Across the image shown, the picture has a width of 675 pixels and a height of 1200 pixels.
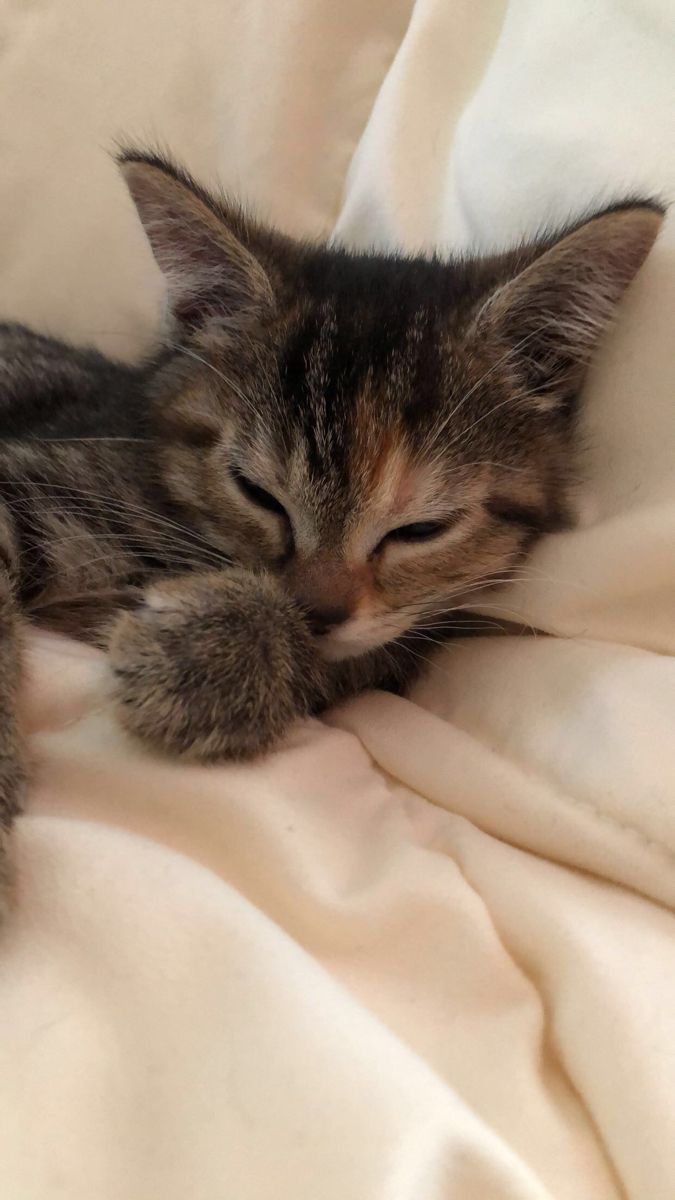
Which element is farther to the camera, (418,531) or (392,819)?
(418,531)

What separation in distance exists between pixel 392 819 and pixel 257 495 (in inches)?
16.4

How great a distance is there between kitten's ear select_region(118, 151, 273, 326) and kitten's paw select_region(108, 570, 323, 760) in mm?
354

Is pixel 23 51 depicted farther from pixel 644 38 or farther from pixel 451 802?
pixel 451 802

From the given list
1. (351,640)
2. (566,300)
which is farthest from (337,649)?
(566,300)

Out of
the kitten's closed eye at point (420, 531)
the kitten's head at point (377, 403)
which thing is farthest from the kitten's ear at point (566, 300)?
the kitten's closed eye at point (420, 531)

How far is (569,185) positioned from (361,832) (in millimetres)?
787

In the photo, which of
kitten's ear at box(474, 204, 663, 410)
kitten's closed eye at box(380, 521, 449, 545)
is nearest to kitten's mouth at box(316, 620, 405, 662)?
A: kitten's closed eye at box(380, 521, 449, 545)

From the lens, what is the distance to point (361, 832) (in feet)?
2.66

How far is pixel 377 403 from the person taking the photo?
958 millimetres

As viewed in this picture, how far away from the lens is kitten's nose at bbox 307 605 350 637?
964mm

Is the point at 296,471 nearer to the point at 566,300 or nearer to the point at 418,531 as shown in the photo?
the point at 418,531

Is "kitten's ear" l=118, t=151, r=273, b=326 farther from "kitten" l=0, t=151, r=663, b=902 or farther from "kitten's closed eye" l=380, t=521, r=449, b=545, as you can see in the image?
"kitten's closed eye" l=380, t=521, r=449, b=545

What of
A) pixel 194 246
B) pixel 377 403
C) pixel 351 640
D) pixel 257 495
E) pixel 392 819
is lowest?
pixel 392 819

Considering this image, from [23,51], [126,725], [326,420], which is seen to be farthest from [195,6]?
[126,725]
